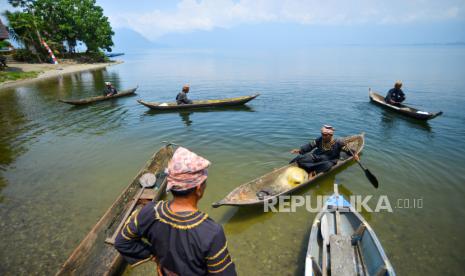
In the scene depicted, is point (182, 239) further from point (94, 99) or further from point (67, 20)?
point (67, 20)

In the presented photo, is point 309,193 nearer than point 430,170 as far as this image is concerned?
Yes

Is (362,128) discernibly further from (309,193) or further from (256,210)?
(256,210)

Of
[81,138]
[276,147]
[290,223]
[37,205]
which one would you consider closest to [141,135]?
[81,138]

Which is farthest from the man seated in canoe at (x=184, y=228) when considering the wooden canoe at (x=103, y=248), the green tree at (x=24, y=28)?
the green tree at (x=24, y=28)

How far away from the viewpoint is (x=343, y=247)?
5.09 m

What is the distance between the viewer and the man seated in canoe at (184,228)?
2.14m

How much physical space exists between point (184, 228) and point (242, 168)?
770 cm

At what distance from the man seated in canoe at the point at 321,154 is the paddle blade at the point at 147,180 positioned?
485 cm

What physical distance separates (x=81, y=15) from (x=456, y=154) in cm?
6688

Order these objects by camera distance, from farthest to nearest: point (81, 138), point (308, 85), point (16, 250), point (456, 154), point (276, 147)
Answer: point (308, 85) → point (81, 138) → point (276, 147) → point (456, 154) → point (16, 250)

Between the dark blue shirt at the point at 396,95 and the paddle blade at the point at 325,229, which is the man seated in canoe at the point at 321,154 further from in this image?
the dark blue shirt at the point at 396,95

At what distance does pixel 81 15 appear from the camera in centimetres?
5362

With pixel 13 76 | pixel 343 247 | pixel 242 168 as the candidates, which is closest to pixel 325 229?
pixel 343 247

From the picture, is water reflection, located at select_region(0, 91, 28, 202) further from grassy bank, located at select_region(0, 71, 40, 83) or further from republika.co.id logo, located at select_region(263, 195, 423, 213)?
grassy bank, located at select_region(0, 71, 40, 83)
